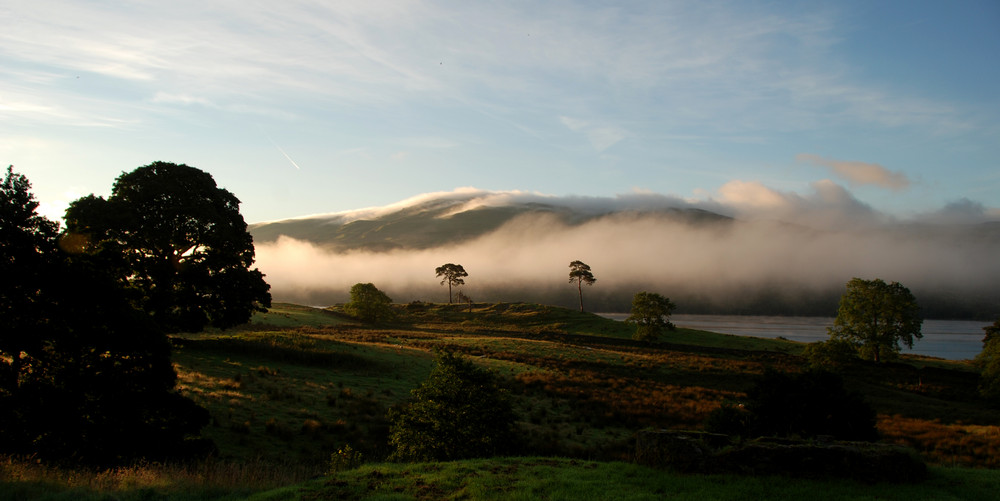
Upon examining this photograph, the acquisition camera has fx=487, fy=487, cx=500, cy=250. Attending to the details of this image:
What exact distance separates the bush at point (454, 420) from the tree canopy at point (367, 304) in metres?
81.7

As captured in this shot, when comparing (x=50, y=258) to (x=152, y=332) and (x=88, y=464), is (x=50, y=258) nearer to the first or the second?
(x=152, y=332)

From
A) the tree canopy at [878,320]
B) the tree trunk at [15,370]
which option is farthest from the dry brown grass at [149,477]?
the tree canopy at [878,320]

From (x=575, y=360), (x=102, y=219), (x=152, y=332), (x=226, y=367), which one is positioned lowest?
(x=575, y=360)

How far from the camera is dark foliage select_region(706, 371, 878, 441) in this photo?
17.1 metres

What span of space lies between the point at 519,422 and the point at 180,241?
971 inches

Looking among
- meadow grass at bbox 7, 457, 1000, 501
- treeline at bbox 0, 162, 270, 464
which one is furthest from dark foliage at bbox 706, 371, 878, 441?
treeline at bbox 0, 162, 270, 464

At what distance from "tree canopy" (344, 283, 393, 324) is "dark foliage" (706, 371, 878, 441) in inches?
3378

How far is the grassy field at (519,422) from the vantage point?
10586 millimetres

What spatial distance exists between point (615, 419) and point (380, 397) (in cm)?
1344

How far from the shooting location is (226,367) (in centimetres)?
2827

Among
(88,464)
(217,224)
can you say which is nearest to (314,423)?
(88,464)

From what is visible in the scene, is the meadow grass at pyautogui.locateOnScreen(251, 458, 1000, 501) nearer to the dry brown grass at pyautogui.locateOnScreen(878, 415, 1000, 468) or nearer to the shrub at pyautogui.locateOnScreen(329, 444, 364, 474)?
the shrub at pyautogui.locateOnScreen(329, 444, 364, 474)

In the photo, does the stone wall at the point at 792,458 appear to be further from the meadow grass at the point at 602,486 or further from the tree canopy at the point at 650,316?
the tree canopy at the point at 650,316

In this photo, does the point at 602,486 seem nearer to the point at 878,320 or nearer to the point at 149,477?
the point at 149,477
